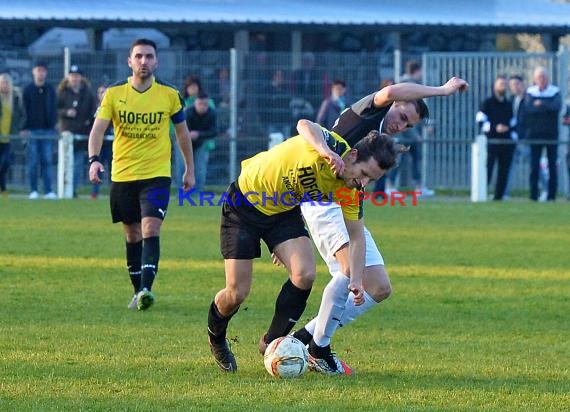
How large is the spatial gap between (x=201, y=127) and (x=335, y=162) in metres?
17.6

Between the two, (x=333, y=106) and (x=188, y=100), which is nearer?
(x=333, y=106)

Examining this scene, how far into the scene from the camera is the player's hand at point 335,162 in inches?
303

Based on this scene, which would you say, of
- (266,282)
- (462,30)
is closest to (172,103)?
(266,282)

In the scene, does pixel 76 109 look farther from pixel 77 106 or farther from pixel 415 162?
pixel 415 162

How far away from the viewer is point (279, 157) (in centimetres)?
823

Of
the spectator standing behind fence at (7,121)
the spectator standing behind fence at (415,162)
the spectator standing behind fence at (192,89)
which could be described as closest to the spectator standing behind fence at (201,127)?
the spectator standing behind fence at (192,89)

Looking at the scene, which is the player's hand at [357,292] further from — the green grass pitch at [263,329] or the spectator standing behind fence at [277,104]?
the spectator standing behind fence at [277,104]

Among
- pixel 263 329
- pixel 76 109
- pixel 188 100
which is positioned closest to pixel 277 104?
pixel 188 100

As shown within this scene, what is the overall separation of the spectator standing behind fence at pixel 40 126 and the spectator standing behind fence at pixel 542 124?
331 inches

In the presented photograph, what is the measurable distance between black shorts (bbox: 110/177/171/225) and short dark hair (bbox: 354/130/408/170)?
420 cm

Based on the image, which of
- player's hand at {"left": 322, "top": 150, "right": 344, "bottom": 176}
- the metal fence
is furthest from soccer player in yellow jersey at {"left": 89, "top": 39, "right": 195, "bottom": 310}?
the metal fence

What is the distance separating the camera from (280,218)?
27.7ft

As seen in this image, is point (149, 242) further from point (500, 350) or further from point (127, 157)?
point (500, 350)

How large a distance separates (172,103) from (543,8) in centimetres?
2444
